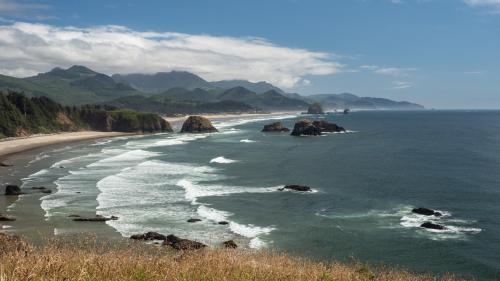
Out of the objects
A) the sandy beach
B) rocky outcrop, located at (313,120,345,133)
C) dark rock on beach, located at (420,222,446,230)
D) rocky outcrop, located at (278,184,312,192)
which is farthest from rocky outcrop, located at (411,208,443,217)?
rocky outcrop, located at (313,120,345,133)

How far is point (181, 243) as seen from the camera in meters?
32.9

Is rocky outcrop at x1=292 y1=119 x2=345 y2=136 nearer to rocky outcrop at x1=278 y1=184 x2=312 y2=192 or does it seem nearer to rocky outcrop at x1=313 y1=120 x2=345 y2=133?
rocky outcrop at x1=313 y1=120 x2=345 y2=133

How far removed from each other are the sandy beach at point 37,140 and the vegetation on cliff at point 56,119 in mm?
5619

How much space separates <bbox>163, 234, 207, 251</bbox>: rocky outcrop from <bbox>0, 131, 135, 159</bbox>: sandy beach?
6773 cm

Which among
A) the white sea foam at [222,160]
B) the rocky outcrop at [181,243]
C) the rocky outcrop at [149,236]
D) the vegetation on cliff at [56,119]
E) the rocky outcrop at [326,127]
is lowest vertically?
the white sea foam at [222,160]

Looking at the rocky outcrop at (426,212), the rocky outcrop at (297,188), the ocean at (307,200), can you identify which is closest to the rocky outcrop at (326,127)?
the ocean at (307,200)

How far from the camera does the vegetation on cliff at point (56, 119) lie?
12744 cm

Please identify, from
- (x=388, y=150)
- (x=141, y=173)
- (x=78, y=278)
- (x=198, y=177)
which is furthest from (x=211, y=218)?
(x=388, y=150)

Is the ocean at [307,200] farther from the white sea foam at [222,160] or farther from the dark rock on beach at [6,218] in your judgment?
the dark rock on beach at [6,218]

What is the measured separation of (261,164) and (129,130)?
9389 cm

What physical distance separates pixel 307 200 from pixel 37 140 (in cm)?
9047

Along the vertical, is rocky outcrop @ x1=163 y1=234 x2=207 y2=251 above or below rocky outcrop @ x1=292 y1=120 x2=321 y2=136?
below

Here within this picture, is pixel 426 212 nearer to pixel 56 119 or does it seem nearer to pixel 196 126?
pixel 196 126

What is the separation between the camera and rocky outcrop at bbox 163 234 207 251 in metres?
31.6
